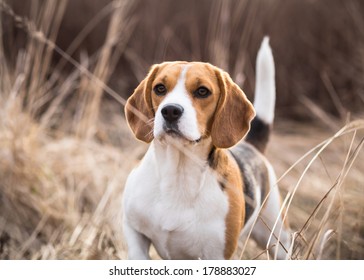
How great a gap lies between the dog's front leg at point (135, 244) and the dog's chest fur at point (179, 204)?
3cm

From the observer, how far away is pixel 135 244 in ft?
8.73

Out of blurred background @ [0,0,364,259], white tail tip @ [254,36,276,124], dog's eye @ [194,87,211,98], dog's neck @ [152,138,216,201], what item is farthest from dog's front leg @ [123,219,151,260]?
white tail tip @ [254,36,276,124]

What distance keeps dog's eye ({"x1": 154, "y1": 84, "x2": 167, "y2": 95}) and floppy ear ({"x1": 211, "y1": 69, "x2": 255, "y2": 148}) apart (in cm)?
22

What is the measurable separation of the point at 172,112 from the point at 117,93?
4800 millimetres

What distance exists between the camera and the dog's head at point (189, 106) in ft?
7.74

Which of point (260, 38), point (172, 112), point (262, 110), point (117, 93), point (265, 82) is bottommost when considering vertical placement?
point (117, 93)

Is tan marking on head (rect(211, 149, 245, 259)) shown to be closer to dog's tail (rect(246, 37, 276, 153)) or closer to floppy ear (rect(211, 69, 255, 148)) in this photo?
floppy ear (rect(211, 69, 255, 148))

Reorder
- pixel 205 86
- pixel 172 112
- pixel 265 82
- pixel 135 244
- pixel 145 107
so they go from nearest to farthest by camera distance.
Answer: pixel 172 112
pixel 205 86
pixel 145 107
pixel 135 244
pixel 265 82

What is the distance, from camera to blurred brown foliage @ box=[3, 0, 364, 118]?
278 inches

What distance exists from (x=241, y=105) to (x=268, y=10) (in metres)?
4.83

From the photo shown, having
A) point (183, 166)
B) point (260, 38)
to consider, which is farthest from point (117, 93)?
point (183, 166)

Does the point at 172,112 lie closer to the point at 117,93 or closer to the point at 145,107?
the point at 145,107

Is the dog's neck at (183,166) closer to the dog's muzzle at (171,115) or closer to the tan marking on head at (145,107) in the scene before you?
the tan marking on head at (145,107)

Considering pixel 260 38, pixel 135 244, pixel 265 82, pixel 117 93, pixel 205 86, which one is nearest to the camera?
pixel 205 86
